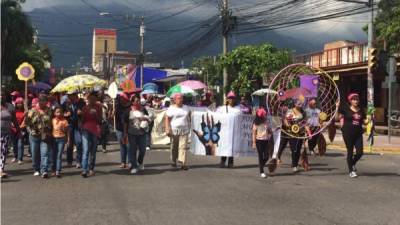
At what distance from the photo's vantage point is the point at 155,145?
2072cm

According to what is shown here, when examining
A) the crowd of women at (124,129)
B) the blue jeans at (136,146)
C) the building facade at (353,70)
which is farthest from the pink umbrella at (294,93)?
the building facade at (353,70)

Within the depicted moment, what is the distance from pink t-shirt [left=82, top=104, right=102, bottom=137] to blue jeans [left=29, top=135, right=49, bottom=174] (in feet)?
2.93

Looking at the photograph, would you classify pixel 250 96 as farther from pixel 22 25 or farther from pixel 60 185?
pixel 60 185

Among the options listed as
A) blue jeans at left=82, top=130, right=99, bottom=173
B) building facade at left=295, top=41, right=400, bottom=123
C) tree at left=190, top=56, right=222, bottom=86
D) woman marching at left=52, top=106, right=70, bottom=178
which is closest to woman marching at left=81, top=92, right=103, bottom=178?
blue jeans at left=82, top=130, right=99, bottom=173

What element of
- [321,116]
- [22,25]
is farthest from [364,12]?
[22,25]

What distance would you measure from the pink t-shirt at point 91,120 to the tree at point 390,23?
18030mm

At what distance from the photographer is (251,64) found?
35656mm

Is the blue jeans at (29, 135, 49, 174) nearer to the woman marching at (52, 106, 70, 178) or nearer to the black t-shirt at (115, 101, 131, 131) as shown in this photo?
the woman marching at (52, 106, 70, 178)

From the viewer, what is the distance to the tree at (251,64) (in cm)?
3509

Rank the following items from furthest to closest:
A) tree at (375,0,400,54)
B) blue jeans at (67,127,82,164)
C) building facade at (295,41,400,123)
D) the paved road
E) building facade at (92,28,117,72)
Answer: building facade at (92,28,117,72)
building facade at (295,41,400,123)
tree at (375,0,400,54)
blue jeans at (67,127,82,164)
the paved road

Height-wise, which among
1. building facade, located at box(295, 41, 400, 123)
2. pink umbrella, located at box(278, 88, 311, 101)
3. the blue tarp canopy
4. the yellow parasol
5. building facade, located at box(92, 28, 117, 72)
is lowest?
pink umbrella, located at box(278, 88, 311, 101)

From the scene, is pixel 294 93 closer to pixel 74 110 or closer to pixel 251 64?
pixel 74 110

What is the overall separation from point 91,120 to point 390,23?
62.5 ft

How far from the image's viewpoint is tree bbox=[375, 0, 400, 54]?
2652 centimetres
